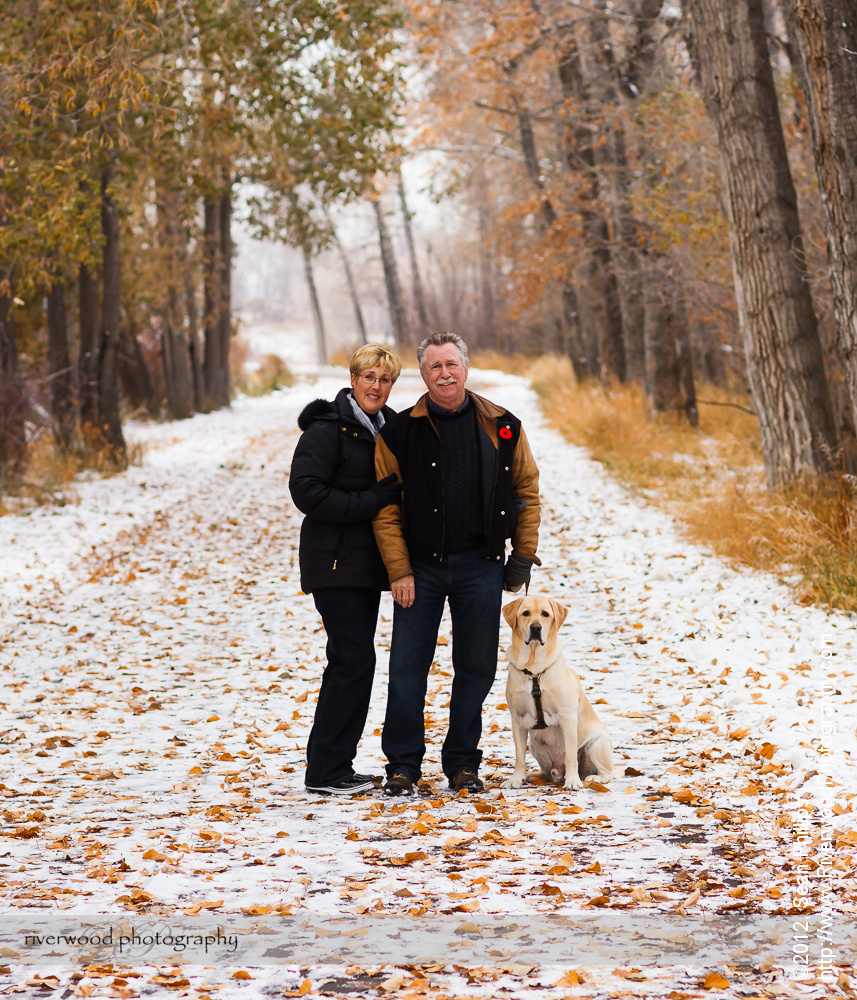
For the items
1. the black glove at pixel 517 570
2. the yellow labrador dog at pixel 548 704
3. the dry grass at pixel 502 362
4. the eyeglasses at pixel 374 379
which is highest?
the dry grass at pixel 502 362

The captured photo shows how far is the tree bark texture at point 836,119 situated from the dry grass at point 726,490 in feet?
4.68

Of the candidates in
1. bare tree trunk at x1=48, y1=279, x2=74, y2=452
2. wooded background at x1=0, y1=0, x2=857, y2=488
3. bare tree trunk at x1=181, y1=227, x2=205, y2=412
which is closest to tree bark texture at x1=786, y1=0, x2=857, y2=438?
wooded background at x1=0, y1=0, x2=857, y2=488

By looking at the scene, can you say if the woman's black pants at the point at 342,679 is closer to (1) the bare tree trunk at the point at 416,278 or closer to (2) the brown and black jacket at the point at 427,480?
(2) the brown and black jacket at the point at 427,480

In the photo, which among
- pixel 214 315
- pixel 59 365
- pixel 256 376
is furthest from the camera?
pixel 256 376

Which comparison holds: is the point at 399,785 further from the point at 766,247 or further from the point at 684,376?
the point at 684,376

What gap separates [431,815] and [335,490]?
1618mm

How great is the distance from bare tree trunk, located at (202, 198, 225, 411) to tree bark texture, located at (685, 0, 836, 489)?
59.0 ft

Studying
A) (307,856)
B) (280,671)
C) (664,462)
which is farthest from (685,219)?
(307,856)

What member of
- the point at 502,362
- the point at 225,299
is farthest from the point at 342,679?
the point at 502,362

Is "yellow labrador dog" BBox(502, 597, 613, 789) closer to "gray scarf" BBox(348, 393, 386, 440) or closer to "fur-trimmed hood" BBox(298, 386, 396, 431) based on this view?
"gray scarf" BBox(348, 393, 386, 440)

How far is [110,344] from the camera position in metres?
17.8

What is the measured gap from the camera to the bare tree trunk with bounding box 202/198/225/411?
2769 centimetres

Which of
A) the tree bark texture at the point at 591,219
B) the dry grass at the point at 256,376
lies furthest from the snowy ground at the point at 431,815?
the dry grass at the point at 256,376

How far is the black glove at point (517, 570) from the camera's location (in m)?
5.38
